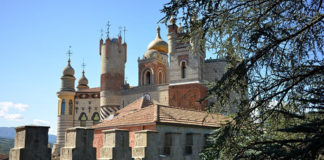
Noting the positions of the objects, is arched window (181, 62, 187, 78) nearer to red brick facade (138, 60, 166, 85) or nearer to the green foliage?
red brick facade (138, 60, 166, 85)

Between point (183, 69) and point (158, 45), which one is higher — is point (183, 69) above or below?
below

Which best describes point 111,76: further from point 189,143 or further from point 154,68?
point 189,143

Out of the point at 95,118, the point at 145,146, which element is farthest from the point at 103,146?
the point at 95,118

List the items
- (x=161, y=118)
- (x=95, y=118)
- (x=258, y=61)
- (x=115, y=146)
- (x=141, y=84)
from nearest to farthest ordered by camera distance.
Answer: (x=258, y=61), (x=115, y=146), (x=161, y=118), (x=141, y=84), (x=95, y=118)

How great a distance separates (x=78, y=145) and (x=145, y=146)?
2.37 m

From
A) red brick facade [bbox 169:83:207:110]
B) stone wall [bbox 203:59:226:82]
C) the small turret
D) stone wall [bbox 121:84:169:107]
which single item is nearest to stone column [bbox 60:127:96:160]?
red brick facade [bbox 169:83:207:110]

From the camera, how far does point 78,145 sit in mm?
6637

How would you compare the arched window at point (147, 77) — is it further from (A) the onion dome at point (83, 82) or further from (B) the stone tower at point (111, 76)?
(A) the onion dome at point (83, 82)

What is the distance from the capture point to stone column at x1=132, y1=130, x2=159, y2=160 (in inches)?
338

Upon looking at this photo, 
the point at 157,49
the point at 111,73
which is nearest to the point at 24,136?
the point at 111,73

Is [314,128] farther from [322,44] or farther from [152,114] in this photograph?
[152,114]

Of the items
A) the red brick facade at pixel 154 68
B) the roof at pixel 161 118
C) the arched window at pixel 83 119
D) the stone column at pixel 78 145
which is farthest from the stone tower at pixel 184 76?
the stone column at pixel 78 145

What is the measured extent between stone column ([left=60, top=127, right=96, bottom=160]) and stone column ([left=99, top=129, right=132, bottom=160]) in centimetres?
67

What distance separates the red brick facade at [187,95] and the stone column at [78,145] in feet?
65.4
